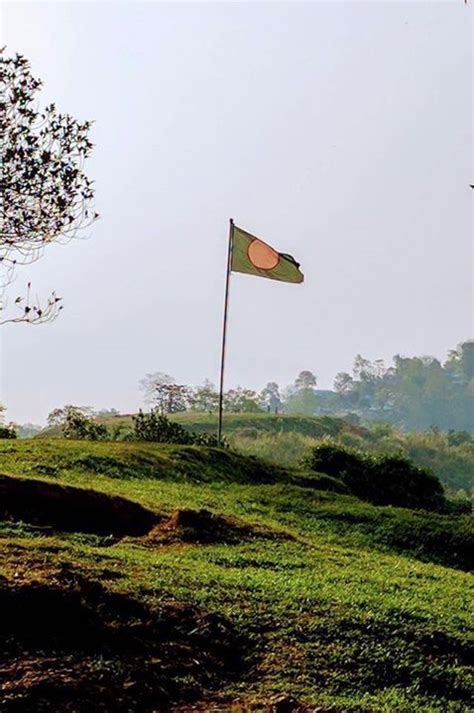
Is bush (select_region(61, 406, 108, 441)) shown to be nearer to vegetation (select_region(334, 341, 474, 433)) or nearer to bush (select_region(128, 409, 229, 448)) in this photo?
bush (select_region(128, 409, 229, 448))

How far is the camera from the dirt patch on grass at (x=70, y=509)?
26.6 feet

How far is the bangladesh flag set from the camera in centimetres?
1633

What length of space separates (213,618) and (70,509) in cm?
382

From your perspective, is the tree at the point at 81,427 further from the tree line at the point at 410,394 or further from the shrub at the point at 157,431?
the tree line at the point at 410,394

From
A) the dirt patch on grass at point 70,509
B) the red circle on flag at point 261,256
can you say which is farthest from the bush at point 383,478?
the dirt patch on grass at point 70,509

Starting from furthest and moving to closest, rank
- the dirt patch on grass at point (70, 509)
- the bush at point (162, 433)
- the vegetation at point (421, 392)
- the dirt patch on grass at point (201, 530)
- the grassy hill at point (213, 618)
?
the vegetation at point (421, 392) → the bush at point (162, 433) → the dirt patch on grass at point (70, 509) → the dirt patch on grass at point (201, 530) → the grassy hill at point (213, 618)

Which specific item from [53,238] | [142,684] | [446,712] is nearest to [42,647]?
[142,684]

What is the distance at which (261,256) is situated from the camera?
16391mm

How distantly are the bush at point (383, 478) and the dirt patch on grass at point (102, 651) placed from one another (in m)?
11.2

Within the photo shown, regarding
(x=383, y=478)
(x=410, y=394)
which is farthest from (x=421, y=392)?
(x=383, y=478)

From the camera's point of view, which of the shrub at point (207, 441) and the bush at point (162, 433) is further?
the bush at point (162, 433)

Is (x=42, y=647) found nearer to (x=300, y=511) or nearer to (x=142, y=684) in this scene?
(x=142, y=684)

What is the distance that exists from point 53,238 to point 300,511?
6.20 metres

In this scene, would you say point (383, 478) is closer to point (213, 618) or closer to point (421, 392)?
point (213, 618)
